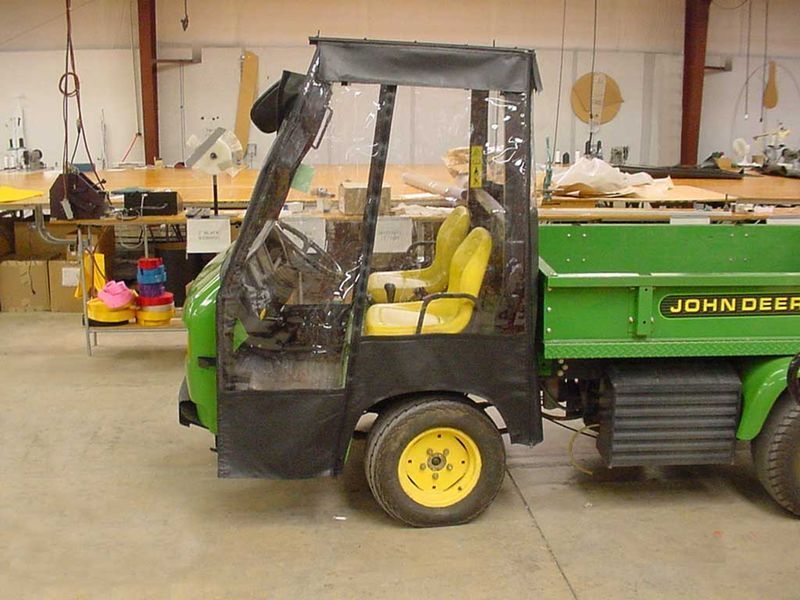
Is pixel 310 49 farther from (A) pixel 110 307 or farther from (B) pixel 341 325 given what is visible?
(B) pixel 341 325

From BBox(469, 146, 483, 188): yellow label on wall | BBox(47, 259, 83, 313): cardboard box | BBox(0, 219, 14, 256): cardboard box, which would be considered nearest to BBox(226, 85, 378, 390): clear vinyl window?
BBox(469, 146, 483, 188): yellow label on wall

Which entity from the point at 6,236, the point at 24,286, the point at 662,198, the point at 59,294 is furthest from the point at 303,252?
the point at 6,236

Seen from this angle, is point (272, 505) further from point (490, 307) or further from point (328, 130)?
point (328, 130)

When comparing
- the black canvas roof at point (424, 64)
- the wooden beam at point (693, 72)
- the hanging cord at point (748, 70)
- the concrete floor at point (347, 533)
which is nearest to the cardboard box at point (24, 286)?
the concrete floor at point (347, 533)

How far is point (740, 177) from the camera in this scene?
773 centimetres

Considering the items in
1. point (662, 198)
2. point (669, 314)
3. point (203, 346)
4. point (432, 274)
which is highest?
point (662, 198)

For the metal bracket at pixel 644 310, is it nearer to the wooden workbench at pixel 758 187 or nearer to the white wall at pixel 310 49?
the wooden workbench at pixel 758 187

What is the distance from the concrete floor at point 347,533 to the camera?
2705 millimetres

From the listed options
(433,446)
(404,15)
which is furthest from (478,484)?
(404,15)

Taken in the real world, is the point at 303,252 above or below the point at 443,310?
above

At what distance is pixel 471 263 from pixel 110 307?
310 centimetres

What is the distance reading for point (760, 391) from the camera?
2975 millimetres

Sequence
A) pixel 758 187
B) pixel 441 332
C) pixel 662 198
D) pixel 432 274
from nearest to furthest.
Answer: pixel 441 332, pixel 432 274, pixel 662 198, pixel 758 187

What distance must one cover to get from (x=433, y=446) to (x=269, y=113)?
51.1 inches
